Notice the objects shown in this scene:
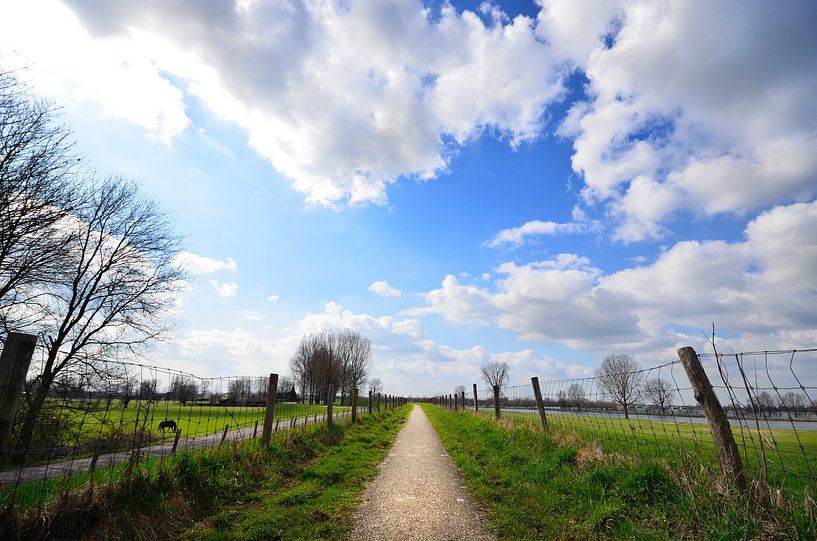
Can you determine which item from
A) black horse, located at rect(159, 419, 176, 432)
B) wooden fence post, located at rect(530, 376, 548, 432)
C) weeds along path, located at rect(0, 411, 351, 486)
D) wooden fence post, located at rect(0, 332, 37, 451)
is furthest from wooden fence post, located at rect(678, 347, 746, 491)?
black horse, located at rect(159, 419, 176, 432)

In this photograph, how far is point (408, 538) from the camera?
5.11 metres

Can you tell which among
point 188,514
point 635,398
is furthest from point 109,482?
point 635,398

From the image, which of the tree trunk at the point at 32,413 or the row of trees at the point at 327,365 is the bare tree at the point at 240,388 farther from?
the row of trees at the point at 327,365

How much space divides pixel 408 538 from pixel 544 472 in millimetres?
3426

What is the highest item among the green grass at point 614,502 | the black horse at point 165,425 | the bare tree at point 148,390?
the bare tree at point 148,390

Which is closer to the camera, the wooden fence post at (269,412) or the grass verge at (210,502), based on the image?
the grass verge at (210,502)

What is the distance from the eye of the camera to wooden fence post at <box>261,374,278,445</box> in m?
9.59

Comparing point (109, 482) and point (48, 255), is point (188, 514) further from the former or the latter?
point (48, 255)

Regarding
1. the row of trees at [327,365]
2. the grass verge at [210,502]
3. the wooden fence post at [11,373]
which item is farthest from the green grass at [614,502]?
the row of trees at [327,365]

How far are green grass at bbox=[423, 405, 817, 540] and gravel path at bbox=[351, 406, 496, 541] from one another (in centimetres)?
34

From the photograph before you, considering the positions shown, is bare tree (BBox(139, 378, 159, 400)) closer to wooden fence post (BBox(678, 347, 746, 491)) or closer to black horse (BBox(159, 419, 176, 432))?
black horse (BBox(159, 419, 176, 432))

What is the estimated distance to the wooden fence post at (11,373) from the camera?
4086 millimetres

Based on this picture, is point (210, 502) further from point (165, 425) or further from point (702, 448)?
point (702, 448)

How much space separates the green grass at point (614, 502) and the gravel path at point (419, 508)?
337mm
